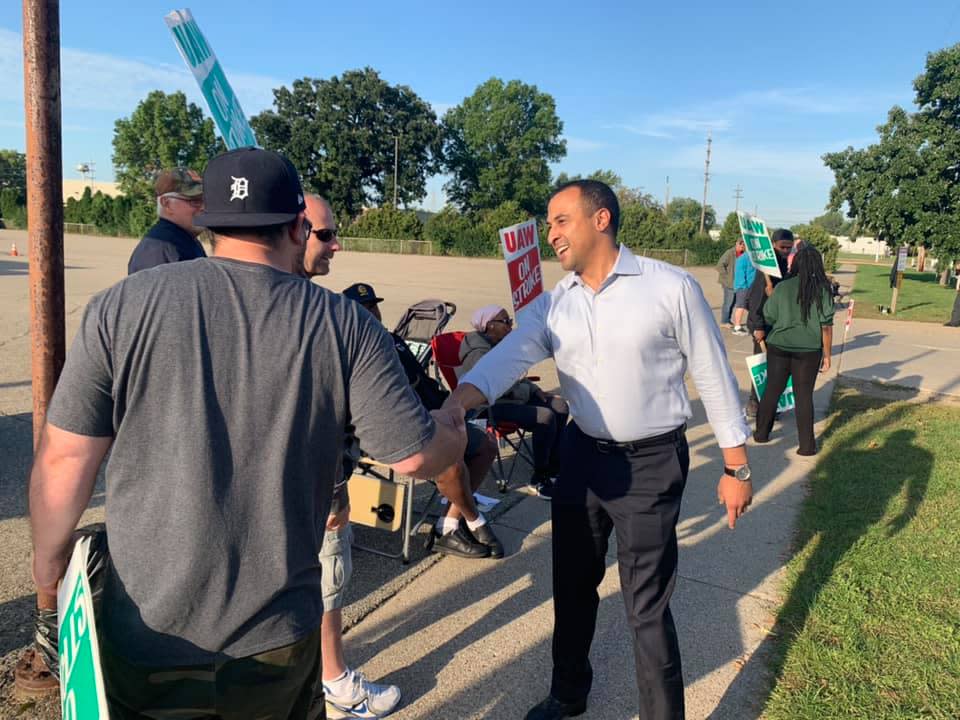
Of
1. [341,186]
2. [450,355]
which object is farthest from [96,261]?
[341,186]

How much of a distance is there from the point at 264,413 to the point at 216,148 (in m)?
77.9

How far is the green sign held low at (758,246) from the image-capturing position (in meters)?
7.03

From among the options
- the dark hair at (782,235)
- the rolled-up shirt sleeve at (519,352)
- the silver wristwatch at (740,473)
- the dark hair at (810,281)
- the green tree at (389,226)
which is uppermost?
the green tree at (389,226)

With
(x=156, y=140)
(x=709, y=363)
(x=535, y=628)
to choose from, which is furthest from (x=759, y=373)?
Answer: (x=156, y=140)

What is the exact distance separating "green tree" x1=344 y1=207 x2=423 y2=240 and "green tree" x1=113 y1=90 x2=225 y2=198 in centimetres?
2275

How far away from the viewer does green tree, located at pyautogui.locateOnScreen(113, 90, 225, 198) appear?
6588 cm

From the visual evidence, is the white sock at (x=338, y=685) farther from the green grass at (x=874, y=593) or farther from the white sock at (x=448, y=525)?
the green grass at (x=874, y=593)

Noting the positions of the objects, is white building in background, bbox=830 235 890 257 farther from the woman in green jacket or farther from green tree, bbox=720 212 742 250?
the woman in green jacket

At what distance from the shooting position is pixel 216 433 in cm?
140

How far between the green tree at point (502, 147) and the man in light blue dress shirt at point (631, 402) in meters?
68.1

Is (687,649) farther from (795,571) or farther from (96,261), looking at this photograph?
(96,261)

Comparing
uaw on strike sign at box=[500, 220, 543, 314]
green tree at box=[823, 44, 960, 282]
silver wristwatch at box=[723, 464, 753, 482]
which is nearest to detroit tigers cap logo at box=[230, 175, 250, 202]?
silver wristwatch at box=[723, 464, 753, 482]

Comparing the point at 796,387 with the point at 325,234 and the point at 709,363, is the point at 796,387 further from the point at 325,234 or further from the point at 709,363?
the point at 325,234

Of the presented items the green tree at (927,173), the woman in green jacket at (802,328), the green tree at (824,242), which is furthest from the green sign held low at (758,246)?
the green tree at (824,242)
